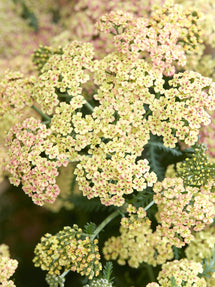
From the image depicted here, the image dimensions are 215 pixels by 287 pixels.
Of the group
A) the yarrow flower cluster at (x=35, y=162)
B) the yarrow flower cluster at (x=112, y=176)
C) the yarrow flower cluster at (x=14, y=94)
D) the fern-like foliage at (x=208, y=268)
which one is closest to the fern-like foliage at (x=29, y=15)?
the yarrow flower cluster at (x=14, y=94)

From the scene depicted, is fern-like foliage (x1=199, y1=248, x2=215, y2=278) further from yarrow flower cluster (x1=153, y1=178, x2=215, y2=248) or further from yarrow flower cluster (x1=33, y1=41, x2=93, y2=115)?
yarrow flower cluster (x1=33, y1=41, x2=93, y2=115)

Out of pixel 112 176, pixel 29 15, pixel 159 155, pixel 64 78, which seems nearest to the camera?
pixel 112 176

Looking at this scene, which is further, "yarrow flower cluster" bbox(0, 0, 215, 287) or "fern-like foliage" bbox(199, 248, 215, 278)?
"fern-like foliage" bbox(199, 248, 215, 278)

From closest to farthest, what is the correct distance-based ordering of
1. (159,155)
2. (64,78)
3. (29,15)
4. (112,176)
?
1. (112,176)
2. (64,78)
3. (159,155)
4. (29,15)

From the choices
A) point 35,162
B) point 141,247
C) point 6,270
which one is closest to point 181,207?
point 141,247

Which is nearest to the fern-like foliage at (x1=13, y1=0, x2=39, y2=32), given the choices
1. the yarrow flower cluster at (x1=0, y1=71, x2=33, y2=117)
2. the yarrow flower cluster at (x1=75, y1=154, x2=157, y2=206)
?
the yarrow flower cluster at (x1=0, y1=71, x2=33, y2=117)

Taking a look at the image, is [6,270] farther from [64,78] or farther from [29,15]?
[29,15]
